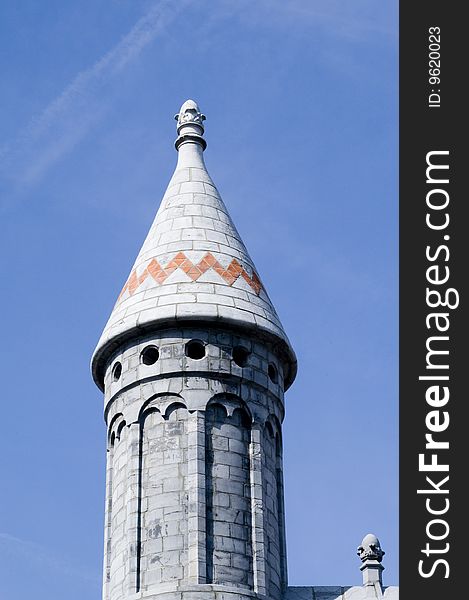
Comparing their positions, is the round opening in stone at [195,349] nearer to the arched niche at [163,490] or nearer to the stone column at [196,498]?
the arched niche at [163,490]

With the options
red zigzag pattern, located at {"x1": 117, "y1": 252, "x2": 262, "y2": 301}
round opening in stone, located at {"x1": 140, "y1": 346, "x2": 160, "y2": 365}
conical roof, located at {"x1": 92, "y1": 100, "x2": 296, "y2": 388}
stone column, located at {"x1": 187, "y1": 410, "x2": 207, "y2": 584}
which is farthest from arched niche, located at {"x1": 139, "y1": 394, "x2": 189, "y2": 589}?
red zigzag pattern, located at {"x1": 117, "y1": 252, "x2": 262, "y2": 301}

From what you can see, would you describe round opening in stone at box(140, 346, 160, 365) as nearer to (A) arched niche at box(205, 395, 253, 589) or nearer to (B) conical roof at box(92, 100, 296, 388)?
(B) conical roof at box(92, 100, 296, 388)

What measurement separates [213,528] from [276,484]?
8.34 feet

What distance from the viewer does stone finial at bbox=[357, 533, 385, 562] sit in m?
26.6

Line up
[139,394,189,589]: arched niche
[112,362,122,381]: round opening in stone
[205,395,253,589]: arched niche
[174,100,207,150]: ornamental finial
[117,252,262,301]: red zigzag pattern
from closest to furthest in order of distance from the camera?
[139,394,189,589]: arched niche < [205,395,253,589]: arched niche < [112,362,122,381]: round opening in stone < [117,252,262,301]: red zigzag pattern < [174,100,207,150]: ornamental finial

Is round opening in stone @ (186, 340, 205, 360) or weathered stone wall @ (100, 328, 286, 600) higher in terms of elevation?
round opening in stone @ (186, 340, 205, 360)

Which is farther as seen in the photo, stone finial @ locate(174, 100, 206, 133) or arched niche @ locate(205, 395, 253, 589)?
stone finial @ locate(174, 100, 206, 133)

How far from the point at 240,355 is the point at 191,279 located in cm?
181

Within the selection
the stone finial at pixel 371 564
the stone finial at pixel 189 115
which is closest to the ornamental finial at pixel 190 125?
the stone finial at pixel 189 115

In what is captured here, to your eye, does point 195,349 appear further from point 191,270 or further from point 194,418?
point 191,270

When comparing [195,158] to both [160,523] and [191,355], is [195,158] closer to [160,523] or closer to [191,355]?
[191,355]

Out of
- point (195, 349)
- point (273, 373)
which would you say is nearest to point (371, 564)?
point (273, 373)

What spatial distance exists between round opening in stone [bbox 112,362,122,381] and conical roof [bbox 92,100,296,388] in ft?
1.24

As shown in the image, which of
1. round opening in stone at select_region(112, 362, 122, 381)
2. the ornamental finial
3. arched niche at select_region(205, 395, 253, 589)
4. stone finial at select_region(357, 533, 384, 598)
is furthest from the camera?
the ornamental finial
